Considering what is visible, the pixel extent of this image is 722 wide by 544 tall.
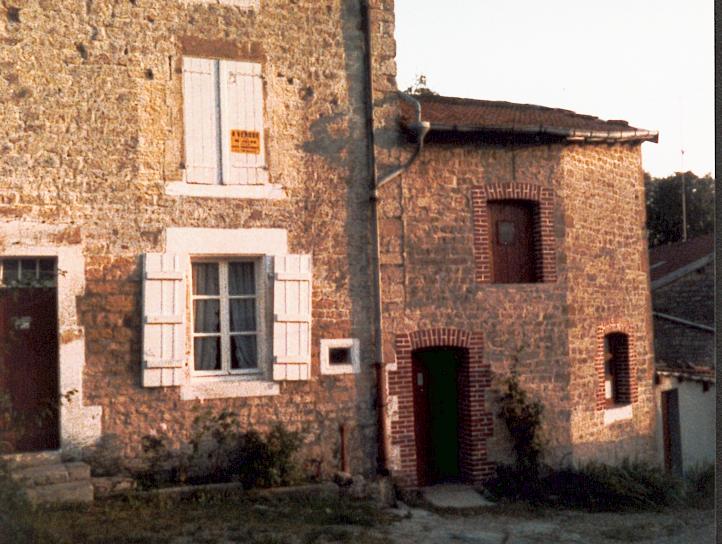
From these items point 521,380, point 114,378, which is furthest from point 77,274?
point 521,380

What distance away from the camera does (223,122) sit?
10.7 m

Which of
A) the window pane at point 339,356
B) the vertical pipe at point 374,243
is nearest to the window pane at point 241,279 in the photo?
the window pane at point 339,356

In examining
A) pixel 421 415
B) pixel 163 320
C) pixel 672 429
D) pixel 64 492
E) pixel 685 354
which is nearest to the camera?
pixel 64 492

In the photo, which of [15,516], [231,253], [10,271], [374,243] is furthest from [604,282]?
[15,516]

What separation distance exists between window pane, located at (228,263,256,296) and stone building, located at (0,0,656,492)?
0.03 meters

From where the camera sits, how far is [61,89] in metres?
9.98

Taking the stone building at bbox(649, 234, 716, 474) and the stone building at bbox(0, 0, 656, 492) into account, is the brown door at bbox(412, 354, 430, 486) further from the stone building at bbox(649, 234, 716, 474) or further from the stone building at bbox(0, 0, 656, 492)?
the stone building at bbox(649, 234, 716, 474)

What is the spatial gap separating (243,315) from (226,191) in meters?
1.56

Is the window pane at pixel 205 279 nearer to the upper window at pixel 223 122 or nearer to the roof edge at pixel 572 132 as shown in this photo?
the upper window at pixel 223 122

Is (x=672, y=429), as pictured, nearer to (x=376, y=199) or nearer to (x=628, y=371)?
(x=628, y=371)

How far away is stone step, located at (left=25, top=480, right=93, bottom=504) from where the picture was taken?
8812 millimetres

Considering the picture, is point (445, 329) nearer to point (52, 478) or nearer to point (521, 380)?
point (521, 380)

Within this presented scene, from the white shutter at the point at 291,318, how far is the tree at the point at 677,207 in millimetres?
22939

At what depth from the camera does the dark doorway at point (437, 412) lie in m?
12.0
